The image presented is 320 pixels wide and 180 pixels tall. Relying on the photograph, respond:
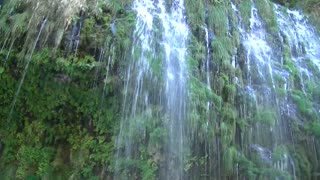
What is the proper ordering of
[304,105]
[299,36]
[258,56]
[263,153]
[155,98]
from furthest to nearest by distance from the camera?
[299,36], [258,56], [304,105], [155,98], [263,153]

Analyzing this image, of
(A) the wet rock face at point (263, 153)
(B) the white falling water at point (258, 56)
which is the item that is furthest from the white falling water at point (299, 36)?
(A) the wet rock face at point (263, 153)

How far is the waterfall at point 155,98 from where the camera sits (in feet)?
18.2

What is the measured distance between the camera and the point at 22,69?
19.2 feet

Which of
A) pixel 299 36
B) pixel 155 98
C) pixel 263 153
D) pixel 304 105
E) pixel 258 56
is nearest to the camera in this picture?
pixel 263 153

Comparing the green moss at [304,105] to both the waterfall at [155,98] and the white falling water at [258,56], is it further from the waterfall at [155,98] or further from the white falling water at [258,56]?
the waterfall at [155,98]

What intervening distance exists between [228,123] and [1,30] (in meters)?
3.57

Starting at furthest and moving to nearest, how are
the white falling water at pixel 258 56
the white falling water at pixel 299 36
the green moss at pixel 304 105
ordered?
the white falling water at pixel 299 36, the white falling water at pixel 258 56, the green moss at pixel 304 105

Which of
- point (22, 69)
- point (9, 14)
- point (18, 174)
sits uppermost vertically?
point (9, 14)

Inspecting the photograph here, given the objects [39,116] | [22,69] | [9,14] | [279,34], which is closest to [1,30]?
[9,14]

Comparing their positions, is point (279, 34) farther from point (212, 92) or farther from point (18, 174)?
point (18, 174)

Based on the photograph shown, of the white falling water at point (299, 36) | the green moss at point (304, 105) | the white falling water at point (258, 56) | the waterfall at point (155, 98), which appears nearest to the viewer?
the waterfall at point (155, 98)

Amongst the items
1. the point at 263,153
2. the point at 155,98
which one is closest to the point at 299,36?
the point at 263,153

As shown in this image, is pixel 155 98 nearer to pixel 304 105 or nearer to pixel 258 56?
pixel 258 56

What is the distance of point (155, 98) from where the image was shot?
5.76 m
